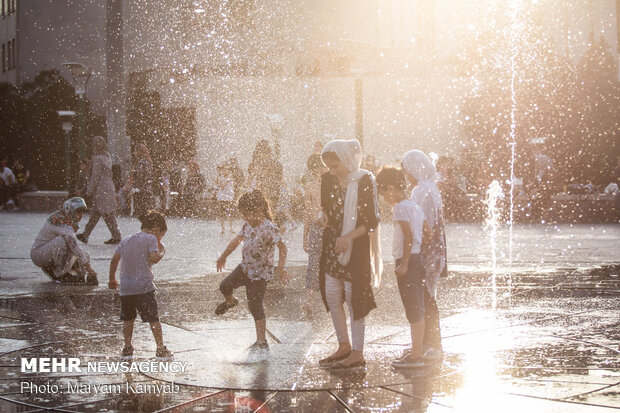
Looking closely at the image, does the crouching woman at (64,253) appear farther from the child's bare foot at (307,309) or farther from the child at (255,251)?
the child at (255,251)

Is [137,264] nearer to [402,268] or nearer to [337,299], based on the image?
[337,299]

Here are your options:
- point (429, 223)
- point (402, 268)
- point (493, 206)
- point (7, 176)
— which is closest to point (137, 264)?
point (402, 268)

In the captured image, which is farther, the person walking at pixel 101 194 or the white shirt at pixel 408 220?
the person walking at pixel 101 194

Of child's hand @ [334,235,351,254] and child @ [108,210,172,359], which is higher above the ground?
child's hand @ [334,235,351,254]

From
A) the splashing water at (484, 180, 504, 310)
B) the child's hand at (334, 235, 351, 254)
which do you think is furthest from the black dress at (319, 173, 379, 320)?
the splashing water at (484, 180, 504, 310)

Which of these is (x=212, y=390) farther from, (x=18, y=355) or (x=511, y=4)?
(x=511, y=4)

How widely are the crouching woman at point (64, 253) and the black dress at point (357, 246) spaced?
16.2 ft

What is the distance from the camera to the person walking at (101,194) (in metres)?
15.8

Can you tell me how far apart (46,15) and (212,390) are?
43.7 meters

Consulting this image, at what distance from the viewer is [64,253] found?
1060 centimetres

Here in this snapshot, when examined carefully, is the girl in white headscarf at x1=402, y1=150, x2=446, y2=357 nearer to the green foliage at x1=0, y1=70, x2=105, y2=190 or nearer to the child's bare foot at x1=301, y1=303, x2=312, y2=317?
the child's bare foot at x1=301, y1=303, x2=312, y2=317

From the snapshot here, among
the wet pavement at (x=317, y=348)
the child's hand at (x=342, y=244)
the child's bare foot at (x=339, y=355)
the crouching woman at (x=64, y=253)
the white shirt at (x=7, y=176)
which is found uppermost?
the white shirt at (x=7, y=176)

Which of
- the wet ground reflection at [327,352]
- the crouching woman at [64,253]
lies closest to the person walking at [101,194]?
the crouching woman at [64,253]

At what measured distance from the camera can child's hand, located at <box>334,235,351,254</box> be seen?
5957 mm
